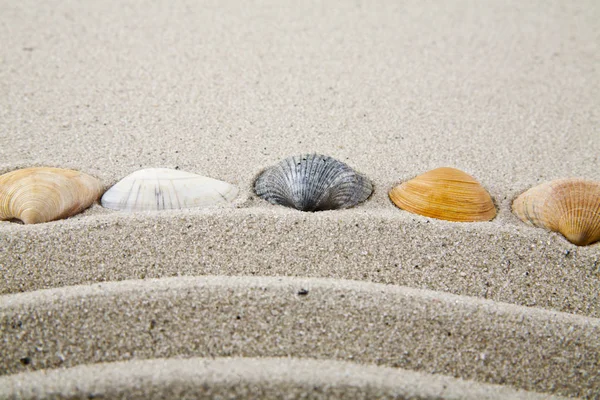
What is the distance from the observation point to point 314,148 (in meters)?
2.79

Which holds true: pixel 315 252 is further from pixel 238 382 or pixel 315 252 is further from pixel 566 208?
pixel 566 208

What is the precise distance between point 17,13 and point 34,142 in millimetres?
1974

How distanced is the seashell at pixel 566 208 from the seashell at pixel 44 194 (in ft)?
6.51

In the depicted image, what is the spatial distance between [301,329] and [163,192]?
94cm

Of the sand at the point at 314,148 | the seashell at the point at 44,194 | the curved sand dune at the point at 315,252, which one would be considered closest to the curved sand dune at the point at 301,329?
the sand at the point at 314,148

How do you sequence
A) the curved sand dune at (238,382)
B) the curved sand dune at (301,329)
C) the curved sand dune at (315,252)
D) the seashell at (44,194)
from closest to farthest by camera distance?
the curved sand dune at (238,382) < the curved sand dune at (301,329) < the curved sand dune at (315,252) < the seashell at (44,194)

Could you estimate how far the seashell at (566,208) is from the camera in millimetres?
2240

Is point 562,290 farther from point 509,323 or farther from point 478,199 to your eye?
point 478,199

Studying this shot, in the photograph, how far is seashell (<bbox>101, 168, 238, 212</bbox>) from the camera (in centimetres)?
234

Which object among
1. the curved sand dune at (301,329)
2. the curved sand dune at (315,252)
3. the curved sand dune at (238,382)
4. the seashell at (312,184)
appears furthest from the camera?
the seashell at (312,184)

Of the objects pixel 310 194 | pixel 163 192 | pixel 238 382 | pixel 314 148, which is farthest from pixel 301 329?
pixel 314 148

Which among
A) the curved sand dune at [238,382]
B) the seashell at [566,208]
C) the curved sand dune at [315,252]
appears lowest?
the curved sand dune at [238,382]

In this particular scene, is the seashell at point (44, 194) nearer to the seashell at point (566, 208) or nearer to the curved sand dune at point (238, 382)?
the curved sand dune at point (238, 382)

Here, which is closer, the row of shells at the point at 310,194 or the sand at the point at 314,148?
the sand at the point at 314,148
